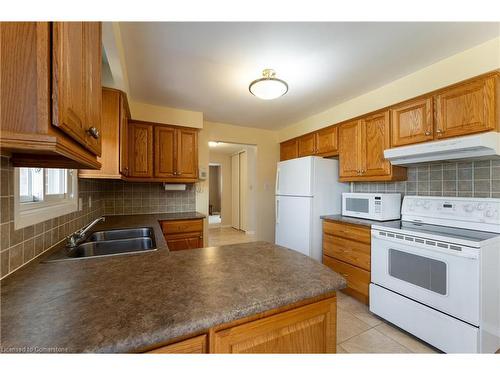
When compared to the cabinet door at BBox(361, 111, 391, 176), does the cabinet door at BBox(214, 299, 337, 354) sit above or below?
→ below

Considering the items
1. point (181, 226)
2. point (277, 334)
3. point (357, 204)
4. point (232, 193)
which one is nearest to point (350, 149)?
point (357, 204)

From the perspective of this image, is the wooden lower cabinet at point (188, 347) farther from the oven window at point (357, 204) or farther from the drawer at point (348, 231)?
the oven window at point (357, 204)

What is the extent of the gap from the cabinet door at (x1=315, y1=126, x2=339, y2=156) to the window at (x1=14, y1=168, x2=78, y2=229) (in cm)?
281

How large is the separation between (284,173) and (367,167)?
3.74 ft

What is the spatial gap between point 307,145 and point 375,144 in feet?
3.58

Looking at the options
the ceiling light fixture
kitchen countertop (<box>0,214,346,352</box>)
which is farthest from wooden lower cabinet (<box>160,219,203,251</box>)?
the ceiling light fixture

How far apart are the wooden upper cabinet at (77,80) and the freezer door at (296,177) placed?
2.35 m

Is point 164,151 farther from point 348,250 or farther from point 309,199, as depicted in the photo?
point 348,250

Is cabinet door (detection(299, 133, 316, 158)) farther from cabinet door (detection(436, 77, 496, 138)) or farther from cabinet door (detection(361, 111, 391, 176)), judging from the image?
cabinet door (detection(436, 77, 496, 138))

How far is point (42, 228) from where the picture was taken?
1149mm

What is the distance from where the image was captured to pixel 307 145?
3.35 metres

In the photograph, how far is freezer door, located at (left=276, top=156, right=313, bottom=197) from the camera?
2.78 metres
